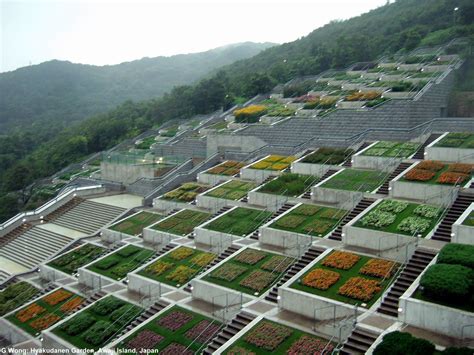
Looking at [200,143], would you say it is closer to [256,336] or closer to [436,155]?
[436,155]

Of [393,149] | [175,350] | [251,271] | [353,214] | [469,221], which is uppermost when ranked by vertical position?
[393,149]

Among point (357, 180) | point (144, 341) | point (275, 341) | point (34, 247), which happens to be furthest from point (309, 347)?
point (34, 247)

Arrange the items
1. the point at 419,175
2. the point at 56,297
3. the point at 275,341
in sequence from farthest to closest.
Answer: the point at 56,297 → the point at 419,175 → the point at 275,341

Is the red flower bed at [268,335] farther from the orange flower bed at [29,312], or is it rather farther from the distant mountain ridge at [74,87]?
the distant mountain ridge at [74,87]

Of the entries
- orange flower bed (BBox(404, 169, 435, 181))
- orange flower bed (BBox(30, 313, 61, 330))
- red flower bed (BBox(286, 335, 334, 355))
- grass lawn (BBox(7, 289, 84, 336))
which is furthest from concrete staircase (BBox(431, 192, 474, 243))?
orange flower bed (BBox(30, 313, 61, 330))

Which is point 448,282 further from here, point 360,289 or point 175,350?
point 175,350

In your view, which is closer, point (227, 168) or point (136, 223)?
point (136, 223)

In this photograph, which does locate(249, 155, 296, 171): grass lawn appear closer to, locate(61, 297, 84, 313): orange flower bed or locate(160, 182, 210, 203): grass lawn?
locate(160, 182, 210, 203): grass lawn

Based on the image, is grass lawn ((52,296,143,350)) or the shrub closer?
the shrub
